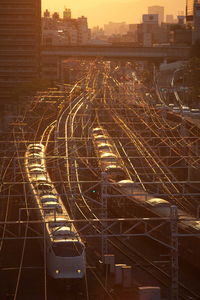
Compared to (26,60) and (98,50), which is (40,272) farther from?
(98,50)

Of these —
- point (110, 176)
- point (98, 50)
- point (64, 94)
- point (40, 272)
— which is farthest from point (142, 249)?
point (98, 50)

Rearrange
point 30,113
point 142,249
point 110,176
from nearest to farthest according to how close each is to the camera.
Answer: point 142,249 < point 110,176 < point 30,113

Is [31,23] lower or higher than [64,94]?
higher

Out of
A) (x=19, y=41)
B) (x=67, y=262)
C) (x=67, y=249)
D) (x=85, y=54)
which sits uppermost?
(x=19, y=41)

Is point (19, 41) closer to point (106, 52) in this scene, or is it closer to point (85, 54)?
point (85, 54)

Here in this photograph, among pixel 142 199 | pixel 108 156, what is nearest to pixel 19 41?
pixel 108 156

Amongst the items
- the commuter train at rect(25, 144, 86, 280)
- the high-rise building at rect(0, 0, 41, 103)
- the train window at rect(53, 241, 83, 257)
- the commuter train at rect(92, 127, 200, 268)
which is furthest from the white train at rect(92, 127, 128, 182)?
the high-rise building at rect(0, 0, 41, 103)
